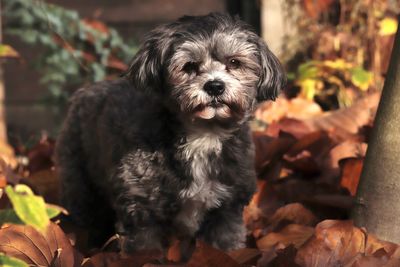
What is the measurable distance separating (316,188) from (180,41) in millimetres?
1289

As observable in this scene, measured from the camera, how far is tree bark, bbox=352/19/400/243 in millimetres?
3332

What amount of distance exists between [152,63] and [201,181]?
615 mm

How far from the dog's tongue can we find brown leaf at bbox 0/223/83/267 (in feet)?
2.78

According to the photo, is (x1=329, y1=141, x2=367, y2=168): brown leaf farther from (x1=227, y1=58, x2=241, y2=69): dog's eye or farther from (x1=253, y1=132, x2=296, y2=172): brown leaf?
(x1=227, y1=58, x2=241, y2=69): dog's eye

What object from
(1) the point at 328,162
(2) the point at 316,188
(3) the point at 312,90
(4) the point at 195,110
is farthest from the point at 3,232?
(3) the point at 312,90

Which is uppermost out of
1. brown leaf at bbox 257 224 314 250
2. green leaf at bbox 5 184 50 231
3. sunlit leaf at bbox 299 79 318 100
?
green leaf at bbox 5 184 50 231

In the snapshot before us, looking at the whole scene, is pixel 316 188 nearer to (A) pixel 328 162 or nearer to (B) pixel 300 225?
(A) pixel 328 162

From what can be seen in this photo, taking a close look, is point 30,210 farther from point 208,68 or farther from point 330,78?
point 330,78

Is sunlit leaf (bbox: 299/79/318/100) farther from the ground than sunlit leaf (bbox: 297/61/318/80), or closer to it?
closer to it

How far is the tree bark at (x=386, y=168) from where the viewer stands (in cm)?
333

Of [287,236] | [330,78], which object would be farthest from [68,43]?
[287,236]

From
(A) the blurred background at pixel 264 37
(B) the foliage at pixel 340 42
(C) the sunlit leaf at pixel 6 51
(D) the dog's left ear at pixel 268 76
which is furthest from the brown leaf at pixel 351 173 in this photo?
(B) the foliage at pixel 340 42

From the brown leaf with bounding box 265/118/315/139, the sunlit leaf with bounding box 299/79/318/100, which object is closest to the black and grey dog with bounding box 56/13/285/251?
the brown leaf with bounding box 265/118/315/139

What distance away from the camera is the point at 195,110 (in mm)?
3490
